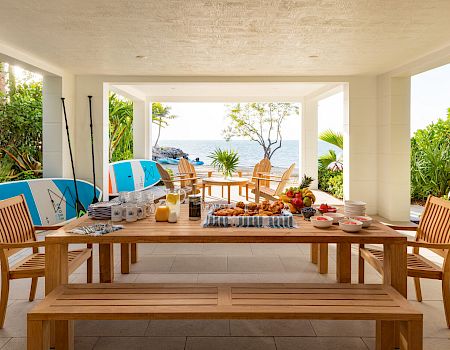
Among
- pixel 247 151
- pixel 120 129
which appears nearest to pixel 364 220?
pixel 120 129

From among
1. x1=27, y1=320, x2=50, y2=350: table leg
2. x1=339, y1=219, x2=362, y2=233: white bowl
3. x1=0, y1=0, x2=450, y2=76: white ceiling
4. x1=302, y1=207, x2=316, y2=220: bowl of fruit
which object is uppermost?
x1=0, y1=0, x2=450, y2=76: white ceiling

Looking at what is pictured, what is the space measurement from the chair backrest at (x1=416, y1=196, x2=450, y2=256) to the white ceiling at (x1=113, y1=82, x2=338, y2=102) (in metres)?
5.18

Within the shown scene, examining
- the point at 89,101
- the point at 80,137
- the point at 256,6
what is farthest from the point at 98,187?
the point at 256,6

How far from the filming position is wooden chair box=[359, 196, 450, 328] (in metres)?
A: 2.46

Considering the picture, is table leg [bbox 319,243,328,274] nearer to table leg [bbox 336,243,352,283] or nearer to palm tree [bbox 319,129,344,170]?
table leg [bbox 336,243,352,283]

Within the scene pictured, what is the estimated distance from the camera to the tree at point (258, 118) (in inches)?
655

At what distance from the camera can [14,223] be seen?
2.69 metres

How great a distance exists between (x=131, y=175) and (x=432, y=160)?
6.61 m

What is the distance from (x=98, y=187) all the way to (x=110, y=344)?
4711mm

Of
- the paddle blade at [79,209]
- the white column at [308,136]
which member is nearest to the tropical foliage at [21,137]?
the paddle blade at [79,209]

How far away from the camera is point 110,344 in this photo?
7.48 feet

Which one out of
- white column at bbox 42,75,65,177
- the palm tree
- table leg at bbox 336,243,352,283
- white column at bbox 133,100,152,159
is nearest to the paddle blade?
white column at bbox 42,75,65,177

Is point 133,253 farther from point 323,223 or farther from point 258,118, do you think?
point 258,118

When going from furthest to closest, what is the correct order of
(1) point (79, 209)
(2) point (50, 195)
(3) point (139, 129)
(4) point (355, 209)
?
1. (3) point (139, 129)
2. (1) point (79, 209)
3. (2) point (50, 195)
4. (4) point (355, 209)
